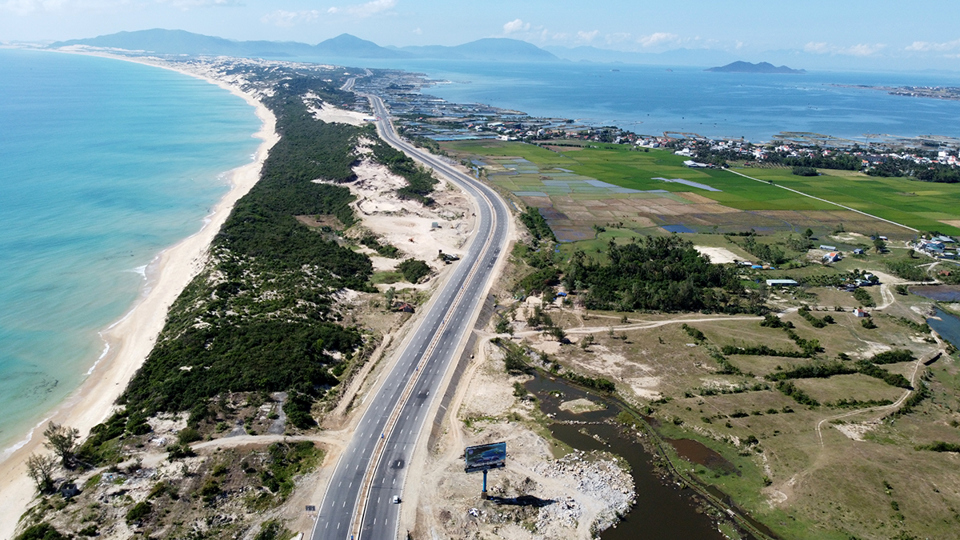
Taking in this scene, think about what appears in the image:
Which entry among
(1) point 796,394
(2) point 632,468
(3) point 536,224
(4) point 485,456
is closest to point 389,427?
(4) point 485,456

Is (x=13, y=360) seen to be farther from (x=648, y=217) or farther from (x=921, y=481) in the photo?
(x=648, y=217)

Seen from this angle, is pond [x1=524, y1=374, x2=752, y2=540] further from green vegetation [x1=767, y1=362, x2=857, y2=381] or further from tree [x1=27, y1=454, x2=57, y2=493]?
tree [x1=27, y1=454, x2=57, y2=493]

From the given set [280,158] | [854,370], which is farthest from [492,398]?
[280,158]

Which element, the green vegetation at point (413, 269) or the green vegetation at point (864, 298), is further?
the green vegetation at point (413, 269)

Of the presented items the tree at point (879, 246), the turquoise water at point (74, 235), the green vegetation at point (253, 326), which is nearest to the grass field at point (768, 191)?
the tree at point (879, 246)

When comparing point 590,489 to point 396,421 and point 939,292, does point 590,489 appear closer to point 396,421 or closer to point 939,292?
point 396,421

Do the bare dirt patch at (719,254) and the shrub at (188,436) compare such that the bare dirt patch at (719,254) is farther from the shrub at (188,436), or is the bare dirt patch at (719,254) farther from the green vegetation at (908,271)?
the shrub at (188,436)
